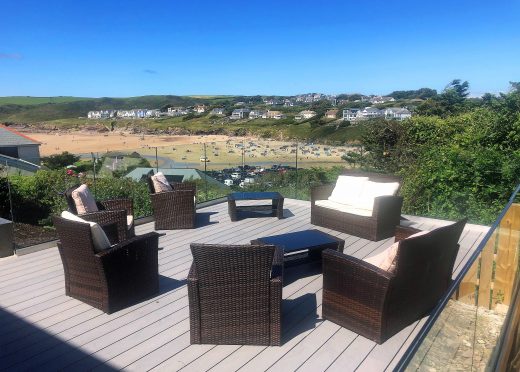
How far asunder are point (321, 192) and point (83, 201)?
3.05 m

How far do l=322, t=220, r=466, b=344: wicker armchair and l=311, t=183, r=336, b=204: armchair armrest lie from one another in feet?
8.52

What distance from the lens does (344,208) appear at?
513cm

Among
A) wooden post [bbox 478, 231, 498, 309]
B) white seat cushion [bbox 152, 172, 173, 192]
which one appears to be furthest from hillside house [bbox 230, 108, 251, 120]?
wooden post [bbox 478, 231, 498, 309]

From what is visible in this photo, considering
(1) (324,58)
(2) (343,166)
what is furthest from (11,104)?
(2) (343,166)

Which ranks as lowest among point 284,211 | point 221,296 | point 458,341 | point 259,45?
point 284,211

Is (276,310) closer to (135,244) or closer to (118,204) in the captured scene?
(135,244)

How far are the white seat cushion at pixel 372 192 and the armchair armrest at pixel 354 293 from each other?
2417 mm

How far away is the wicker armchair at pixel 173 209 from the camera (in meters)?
5.29

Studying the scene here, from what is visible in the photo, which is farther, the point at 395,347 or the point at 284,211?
the point at 284,211

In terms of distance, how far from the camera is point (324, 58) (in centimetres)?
3412

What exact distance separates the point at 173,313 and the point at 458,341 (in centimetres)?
229

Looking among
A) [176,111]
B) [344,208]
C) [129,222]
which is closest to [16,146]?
[129,222]

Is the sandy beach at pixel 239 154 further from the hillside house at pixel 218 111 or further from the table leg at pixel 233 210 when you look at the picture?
the hillside house at pixel 218 111

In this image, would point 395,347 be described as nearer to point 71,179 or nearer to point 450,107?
point 71,179
